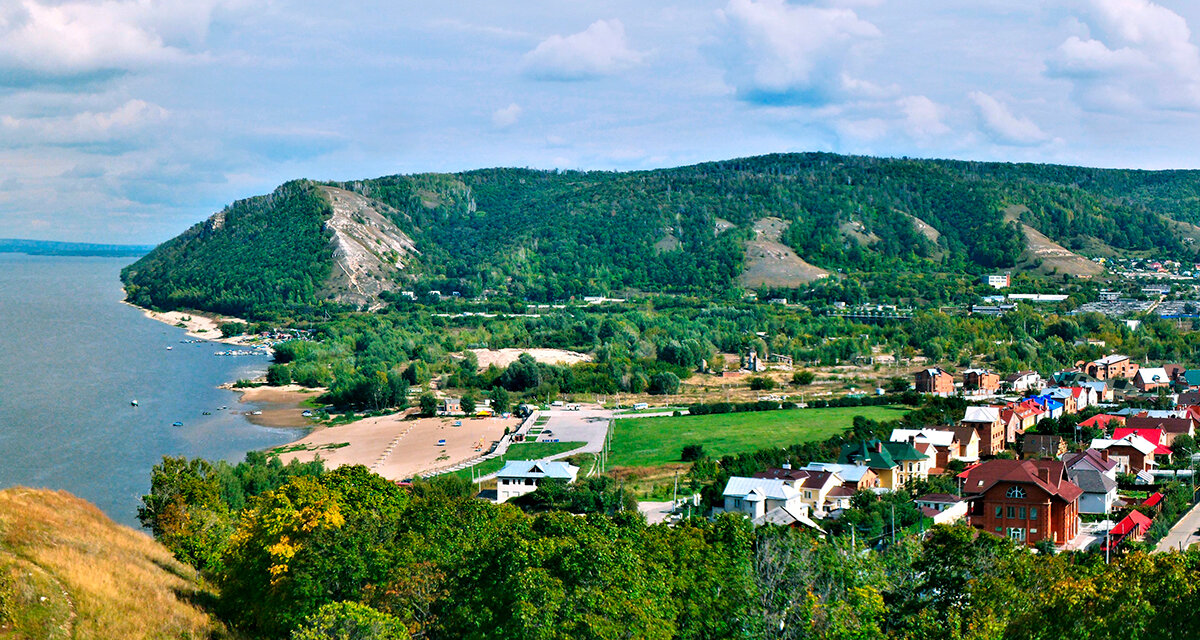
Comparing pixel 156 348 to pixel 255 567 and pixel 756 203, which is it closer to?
pixel 255 567

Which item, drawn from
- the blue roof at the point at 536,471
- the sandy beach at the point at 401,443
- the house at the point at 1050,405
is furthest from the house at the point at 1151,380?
the blue roof at the point at 536,471

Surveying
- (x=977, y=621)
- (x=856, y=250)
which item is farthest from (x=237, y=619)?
(x=856, y=250)

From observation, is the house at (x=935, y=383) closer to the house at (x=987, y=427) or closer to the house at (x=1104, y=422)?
the house at (x=1104, y=422)

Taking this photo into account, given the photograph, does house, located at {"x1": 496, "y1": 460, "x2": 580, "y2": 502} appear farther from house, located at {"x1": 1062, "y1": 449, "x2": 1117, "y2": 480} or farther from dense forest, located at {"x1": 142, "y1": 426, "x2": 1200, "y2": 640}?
house, located at {"x1": 1062, "y1": 449, "x2": 1117, "y2": 480}

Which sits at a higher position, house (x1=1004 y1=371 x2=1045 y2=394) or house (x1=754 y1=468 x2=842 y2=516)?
house (x1=754 y1=468 x2=842 y2=516)

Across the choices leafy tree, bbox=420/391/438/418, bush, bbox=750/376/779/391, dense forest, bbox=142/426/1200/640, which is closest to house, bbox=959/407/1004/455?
dense forest, bbox=142/426/1200/640

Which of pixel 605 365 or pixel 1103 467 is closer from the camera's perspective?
pixel 1103 467
